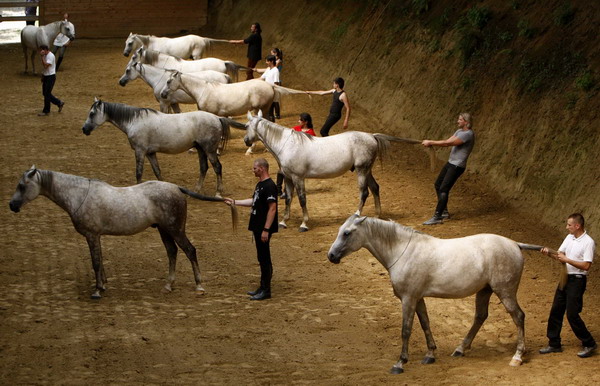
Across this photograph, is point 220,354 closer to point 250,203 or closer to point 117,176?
point 250,203

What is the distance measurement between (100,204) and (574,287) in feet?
19.7

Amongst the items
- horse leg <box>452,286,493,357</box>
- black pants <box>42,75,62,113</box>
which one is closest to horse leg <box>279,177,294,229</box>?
horse leg <box>452,286,493,357</box>

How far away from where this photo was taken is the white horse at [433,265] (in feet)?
30.5

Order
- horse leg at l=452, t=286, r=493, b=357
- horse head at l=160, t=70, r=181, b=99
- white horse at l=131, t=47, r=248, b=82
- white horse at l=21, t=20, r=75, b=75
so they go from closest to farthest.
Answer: horse leg at l=452, t=286, r=493, b=357, horse head at l=160, t=70, r=181, b=99, white horse at l=131, t=47, r=248, b=82, white horse at l=21, t=20, r=75, b=75

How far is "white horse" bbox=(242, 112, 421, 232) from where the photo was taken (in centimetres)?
1448

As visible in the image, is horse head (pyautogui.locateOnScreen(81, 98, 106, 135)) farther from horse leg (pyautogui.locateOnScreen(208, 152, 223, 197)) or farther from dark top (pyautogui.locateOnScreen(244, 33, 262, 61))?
dark top (pyautogui.locateOnScreen(244, 33, 262, 61))

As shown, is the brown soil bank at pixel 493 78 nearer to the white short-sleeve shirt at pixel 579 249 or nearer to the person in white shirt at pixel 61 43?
the white short-sleeve shirt at pixel 579 249

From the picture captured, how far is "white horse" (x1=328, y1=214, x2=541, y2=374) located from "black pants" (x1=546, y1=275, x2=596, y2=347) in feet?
1.35

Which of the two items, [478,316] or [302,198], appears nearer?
[478,316]

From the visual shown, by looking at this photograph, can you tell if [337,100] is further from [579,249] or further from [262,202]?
[579,249]

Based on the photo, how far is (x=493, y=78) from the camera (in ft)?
58.3

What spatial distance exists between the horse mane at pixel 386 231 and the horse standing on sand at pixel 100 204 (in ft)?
8.44

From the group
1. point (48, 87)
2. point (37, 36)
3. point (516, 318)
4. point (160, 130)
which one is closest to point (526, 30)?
point (160, 130)

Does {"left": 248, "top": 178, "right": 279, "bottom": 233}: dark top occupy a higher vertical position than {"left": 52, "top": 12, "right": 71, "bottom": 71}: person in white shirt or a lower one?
higher
